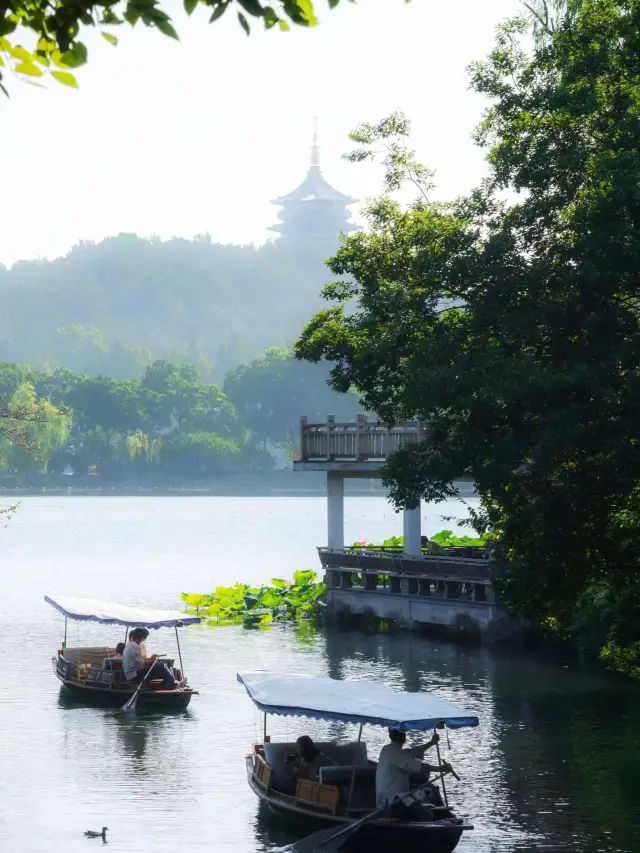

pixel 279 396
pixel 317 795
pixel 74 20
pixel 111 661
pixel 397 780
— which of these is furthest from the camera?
pixel 279 396

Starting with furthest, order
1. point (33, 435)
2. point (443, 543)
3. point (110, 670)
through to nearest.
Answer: point (33, 435)
point (443, 543)
point (110, 670)

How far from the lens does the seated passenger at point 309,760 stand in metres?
18.8

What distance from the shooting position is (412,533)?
1561 inches

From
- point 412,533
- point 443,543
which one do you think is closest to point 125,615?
point 412,533

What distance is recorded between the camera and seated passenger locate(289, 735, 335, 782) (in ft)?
61.8

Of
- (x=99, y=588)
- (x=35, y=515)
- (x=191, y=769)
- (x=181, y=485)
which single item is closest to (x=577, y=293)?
(x=191, y=769)

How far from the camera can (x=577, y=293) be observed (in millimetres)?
21547

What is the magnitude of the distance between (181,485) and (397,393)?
157352 millimetres

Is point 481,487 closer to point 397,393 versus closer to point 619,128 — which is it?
point 397,393

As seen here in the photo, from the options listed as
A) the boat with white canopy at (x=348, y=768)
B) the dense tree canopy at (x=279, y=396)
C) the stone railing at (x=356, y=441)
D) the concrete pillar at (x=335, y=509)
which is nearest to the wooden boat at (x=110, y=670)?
the boat with white canopy at (x=348, y=768)

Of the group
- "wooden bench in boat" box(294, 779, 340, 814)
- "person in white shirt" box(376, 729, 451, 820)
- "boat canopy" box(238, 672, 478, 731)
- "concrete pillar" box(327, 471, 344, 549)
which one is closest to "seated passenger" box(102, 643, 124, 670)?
"boat canopy" box(238, 672, 478, 731)

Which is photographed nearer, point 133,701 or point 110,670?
point 133,701

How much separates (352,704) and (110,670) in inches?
434

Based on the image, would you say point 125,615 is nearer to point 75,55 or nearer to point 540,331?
point 540,331
